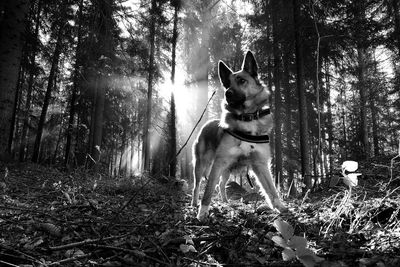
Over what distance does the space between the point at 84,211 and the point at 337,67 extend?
1366cm

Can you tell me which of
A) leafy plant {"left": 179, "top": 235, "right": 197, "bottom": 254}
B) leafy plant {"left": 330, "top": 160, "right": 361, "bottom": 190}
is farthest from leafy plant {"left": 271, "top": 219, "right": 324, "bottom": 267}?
leafy plant {"left": 330, "top": 160, "right": 361, "bottom": 190}

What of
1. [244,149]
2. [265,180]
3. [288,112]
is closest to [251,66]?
[244,149]

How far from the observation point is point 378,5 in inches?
692

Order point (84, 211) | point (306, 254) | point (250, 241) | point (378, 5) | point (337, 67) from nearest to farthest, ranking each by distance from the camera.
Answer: point (306, 254)
point (250, 241)
point (84, 211)
point (337, 67)
point (378, 5)

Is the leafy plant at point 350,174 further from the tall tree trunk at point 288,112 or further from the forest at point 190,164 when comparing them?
the tall tree trunk at point 288,112

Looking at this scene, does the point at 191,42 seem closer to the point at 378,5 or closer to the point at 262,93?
the point at 378,5

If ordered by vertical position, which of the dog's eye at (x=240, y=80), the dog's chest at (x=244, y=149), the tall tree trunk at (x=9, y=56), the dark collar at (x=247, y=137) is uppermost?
the tall tree trunk at (x=9, y=56)

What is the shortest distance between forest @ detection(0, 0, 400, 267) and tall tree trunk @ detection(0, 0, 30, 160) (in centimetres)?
3

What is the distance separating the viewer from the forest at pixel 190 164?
2.13m

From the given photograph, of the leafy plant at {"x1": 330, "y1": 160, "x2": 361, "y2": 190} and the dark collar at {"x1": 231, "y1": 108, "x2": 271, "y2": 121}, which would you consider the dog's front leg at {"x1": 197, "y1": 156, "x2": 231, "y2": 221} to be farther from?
the leafy plant at {"x1": 330, "y1": 160, "x2": 361, "y2": 190}

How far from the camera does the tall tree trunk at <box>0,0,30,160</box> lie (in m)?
8.44

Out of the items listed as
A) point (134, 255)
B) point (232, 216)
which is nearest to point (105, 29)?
point (232, 216)

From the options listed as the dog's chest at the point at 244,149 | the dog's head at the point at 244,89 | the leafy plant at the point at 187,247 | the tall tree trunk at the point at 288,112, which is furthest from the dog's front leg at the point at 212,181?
the tall tree trunk at the point at 288,112

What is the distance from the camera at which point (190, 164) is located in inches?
536
